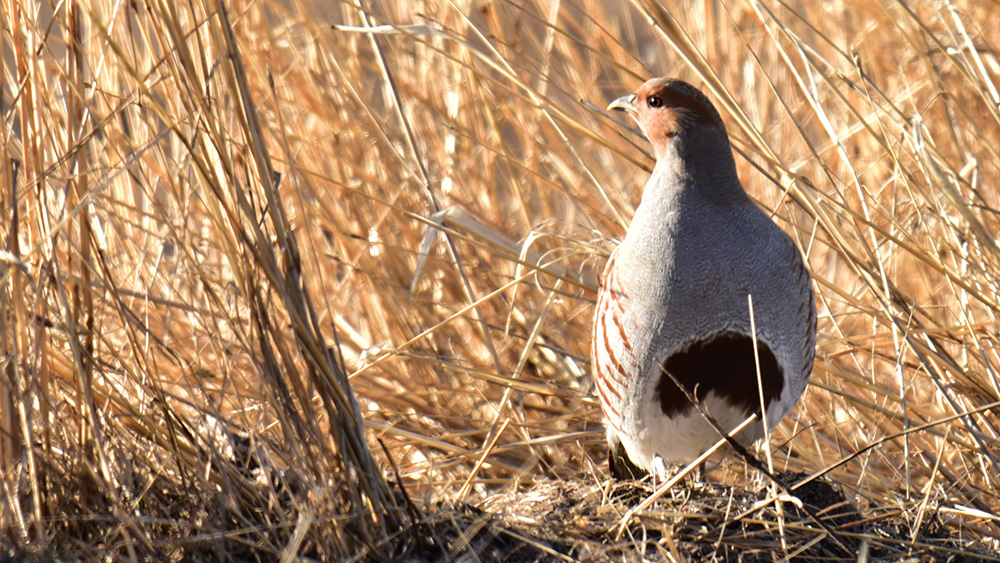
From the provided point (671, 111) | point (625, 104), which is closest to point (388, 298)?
point (625, 104)

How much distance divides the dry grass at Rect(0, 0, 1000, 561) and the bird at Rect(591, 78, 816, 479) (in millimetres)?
134

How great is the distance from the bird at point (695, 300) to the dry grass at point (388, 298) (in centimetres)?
→ 13

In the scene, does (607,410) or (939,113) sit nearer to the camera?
(607,410)

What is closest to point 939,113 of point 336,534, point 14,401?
point 336,534

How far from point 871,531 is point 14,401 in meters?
1.82

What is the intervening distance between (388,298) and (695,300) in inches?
60.6

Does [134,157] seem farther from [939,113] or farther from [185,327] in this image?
[939,113]

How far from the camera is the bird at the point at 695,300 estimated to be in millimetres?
2477

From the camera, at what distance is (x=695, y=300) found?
2.47 meters

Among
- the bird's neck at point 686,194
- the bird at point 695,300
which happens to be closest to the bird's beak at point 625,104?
the bird at point 695,300

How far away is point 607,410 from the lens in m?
2.72

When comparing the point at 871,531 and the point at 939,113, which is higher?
the point at 939,113

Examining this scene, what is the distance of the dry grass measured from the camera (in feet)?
6.44

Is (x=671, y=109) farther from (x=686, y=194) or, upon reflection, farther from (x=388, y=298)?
(x=388, y=298)
